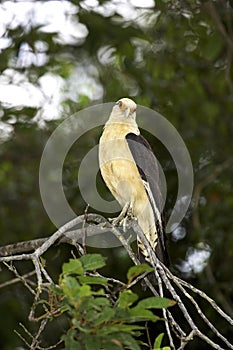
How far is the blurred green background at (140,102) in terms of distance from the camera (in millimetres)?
4750

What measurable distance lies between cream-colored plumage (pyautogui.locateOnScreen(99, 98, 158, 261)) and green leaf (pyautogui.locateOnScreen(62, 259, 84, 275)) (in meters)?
1.43

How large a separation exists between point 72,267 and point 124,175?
1517mm

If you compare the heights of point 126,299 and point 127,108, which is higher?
point 126,299

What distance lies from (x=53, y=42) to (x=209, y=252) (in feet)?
5.67

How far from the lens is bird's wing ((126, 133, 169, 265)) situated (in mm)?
3236

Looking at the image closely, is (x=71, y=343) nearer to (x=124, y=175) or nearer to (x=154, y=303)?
(x=154, y=303)

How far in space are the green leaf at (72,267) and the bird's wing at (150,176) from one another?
54.7 inches

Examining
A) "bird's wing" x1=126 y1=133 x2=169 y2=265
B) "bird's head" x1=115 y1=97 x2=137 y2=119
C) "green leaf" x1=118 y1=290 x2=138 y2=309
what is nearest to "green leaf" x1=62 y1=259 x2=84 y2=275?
"green leaf" x1=118 y1=290 x2=138 y2=309

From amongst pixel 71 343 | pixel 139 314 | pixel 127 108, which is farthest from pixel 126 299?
pixel 127 108

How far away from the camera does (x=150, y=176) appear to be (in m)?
3.33

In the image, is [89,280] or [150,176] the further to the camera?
[150,176]

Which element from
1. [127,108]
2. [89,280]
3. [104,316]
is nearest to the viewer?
[104,316]

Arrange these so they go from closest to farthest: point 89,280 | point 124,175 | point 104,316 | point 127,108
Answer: point 104,316 < point 89,280 < point 124,175 < point 127,108

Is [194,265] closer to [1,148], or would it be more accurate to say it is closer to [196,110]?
[196,110]
